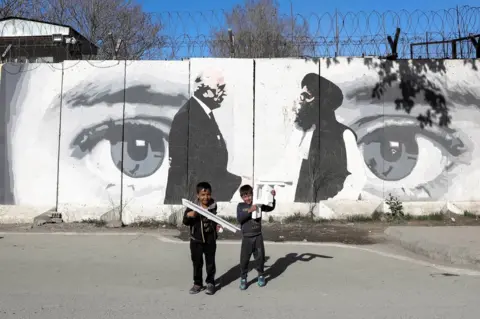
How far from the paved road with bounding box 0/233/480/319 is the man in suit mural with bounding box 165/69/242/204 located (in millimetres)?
2720

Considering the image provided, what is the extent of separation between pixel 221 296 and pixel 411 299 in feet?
6.43

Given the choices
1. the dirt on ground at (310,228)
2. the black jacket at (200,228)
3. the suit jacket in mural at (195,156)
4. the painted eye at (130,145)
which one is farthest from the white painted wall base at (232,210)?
the black jacket at (200,228)

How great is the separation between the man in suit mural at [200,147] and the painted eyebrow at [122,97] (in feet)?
1.45

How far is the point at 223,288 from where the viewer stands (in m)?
4.84

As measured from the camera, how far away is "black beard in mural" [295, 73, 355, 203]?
9.60 m

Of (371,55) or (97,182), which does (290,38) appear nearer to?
(371,55)

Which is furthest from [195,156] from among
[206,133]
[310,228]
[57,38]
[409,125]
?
[409,125]

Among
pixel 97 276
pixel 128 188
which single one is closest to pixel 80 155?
pixel 128 188

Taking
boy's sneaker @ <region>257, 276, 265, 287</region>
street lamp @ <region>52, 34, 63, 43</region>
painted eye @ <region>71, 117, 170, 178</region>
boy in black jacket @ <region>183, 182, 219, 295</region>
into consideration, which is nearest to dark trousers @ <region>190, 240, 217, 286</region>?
boy in black jacket @ <region>183, 182, 219, 295</region>

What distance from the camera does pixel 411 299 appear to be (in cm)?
441

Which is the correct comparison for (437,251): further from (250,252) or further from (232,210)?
(232,210)

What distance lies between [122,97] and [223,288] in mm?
6056

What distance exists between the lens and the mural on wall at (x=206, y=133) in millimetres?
9570

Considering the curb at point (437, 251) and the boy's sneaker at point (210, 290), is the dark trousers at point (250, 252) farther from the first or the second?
the curb at point (437, 251)
